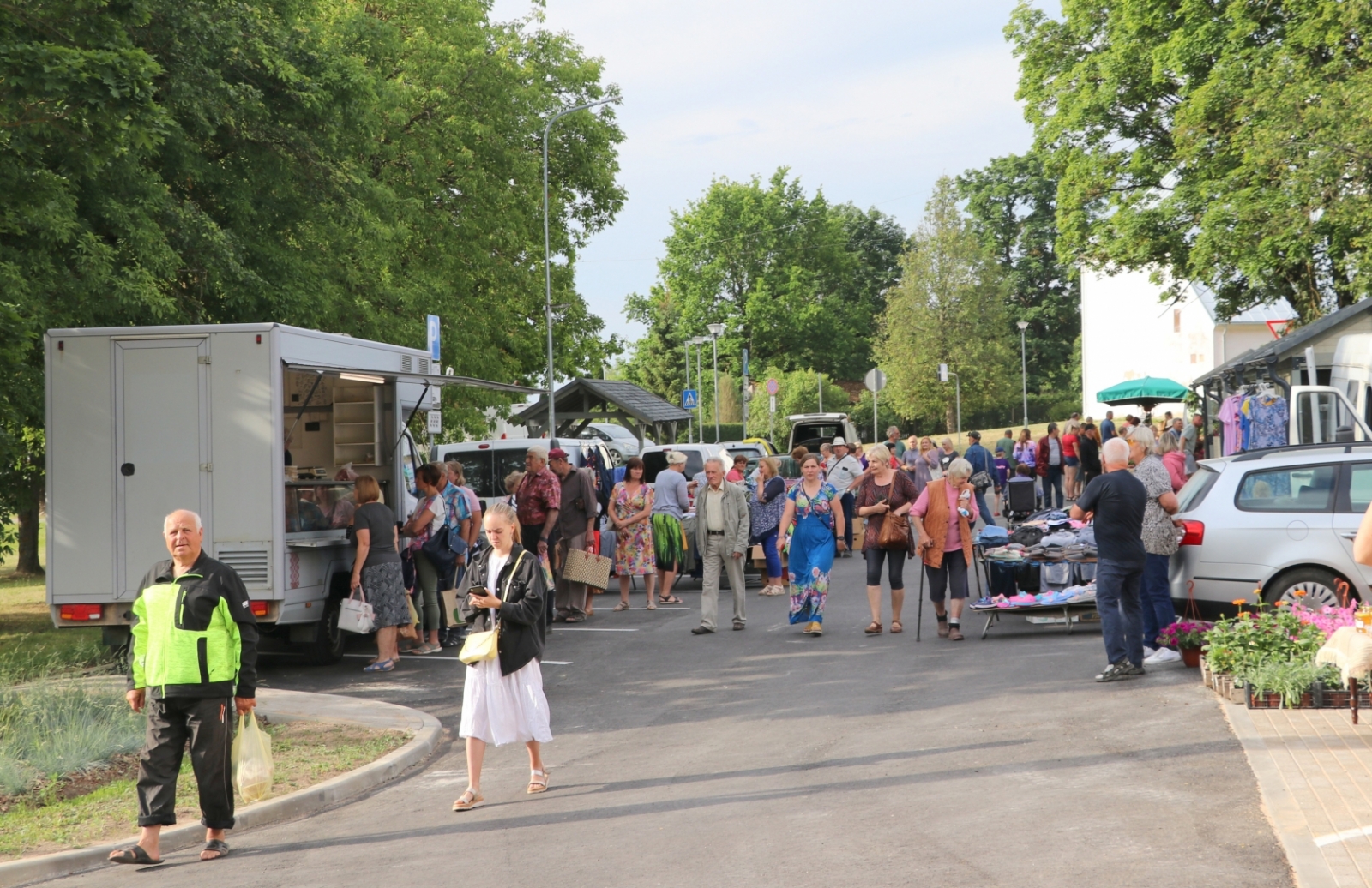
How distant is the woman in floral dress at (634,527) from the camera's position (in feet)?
54.0

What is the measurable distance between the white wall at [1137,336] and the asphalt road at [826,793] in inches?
1705

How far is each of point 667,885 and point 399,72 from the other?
2502 cm

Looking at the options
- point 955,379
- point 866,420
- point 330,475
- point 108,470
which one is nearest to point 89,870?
point 108,470

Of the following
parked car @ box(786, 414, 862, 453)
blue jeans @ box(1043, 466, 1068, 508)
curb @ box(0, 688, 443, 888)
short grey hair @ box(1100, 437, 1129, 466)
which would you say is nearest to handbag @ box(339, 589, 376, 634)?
curb @ box(0, 688, 443, 888)

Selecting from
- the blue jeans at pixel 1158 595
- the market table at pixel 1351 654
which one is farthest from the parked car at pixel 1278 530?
the market table at pixel 1351 654

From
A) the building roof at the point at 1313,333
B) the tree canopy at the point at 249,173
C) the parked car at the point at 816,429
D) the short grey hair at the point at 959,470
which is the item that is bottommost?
the short grey hair at the point at 959,470

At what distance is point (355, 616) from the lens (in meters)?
12.1

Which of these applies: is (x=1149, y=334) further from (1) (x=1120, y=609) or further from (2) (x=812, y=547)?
(1) (x=1120, y=609)

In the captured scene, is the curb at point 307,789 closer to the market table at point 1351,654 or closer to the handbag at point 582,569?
the handbag at point 582,569

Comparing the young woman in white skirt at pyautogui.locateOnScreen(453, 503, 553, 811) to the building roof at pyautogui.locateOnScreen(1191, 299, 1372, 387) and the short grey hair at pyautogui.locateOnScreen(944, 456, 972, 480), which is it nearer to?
the short grey hair at pyautogui.locateOnScreen(944, 456, 972, 480)

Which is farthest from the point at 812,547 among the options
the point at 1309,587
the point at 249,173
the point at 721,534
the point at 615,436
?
the point at 615,436

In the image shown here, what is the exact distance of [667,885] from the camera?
5.69 meters

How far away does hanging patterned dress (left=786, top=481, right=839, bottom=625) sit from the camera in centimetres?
1352

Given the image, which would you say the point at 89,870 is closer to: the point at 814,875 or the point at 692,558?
the point at 814,875
